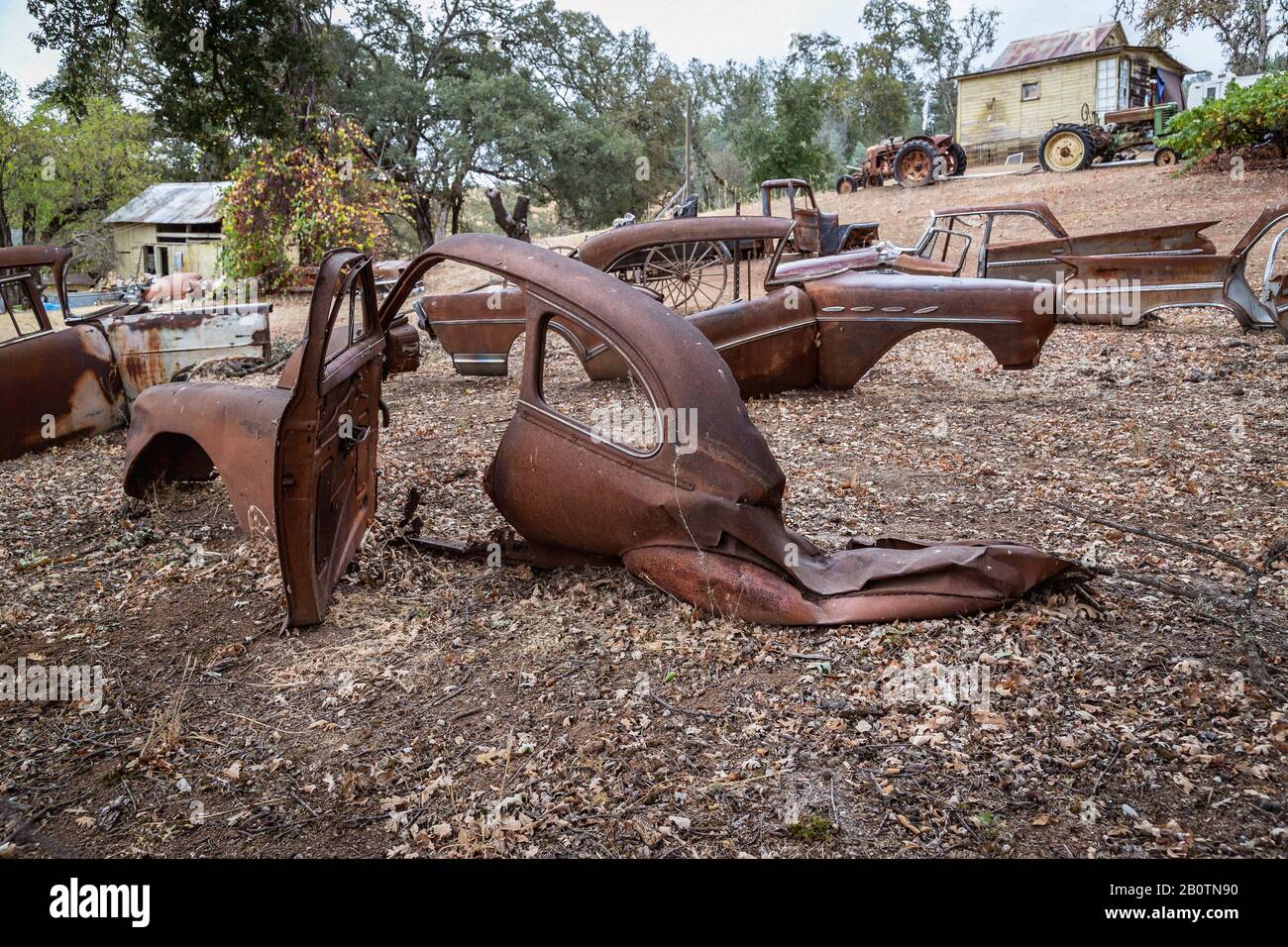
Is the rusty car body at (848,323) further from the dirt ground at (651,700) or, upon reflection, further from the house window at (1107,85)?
the house window at (1107,85)

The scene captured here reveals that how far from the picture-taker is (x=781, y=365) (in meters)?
7.27

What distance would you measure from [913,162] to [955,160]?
4.50ft

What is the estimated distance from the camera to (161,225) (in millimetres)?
31594

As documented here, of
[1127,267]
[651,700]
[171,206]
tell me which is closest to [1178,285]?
[1127,267]

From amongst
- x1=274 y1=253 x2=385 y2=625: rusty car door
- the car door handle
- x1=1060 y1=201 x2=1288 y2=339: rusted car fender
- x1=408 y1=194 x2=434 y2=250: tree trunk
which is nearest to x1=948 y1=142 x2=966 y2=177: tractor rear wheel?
x1=408 y1=194 x2=434 y2=250: tree trunk

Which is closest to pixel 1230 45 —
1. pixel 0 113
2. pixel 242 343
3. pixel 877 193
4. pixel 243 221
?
pixel 877 193

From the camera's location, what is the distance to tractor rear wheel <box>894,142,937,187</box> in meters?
22.5

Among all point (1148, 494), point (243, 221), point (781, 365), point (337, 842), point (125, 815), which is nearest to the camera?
point (337, 842)

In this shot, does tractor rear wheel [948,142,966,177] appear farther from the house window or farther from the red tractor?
the house window

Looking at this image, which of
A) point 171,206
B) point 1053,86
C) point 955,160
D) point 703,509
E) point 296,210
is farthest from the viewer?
point 171,206

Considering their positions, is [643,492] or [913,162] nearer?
[643,492]

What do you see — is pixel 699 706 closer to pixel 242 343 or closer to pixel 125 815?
pixel 125 815

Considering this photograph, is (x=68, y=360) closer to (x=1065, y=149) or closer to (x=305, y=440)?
(x=305, y=440)

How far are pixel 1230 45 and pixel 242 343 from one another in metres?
35.9
